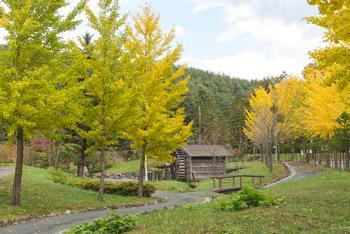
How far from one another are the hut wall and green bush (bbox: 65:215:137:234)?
31546mm

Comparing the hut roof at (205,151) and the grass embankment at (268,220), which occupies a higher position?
the hut roof at (205,151)

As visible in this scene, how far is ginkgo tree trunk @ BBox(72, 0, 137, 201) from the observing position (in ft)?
55.7

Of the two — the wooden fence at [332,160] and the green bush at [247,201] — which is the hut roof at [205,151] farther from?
the green bush at [247,201]

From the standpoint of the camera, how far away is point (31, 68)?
47.7 feet

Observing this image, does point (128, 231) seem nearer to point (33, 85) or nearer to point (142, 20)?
point (33, 85)

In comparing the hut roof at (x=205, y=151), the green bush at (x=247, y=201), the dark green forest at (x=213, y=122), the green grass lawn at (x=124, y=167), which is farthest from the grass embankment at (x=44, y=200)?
the dark green forest at (x=213, y=122)

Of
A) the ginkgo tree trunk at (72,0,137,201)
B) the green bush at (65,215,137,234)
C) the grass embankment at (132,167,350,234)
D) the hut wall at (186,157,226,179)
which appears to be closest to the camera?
the grass embankment at (132,167,350,234)

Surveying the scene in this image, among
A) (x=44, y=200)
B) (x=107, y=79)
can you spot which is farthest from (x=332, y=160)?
(x=44, y=200)

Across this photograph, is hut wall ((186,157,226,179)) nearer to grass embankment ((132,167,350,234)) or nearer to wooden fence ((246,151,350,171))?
wooden fence ((246,151,350,171))

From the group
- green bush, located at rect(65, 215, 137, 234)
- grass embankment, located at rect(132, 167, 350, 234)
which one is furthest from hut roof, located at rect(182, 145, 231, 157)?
green bush, located at rect(65, 215, 137, 234)

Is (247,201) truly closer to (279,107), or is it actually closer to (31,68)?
(31,68)

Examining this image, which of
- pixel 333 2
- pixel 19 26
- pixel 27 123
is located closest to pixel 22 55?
pixel 19 26

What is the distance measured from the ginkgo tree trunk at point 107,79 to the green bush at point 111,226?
27.2ft

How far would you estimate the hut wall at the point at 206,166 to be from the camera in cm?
4063
